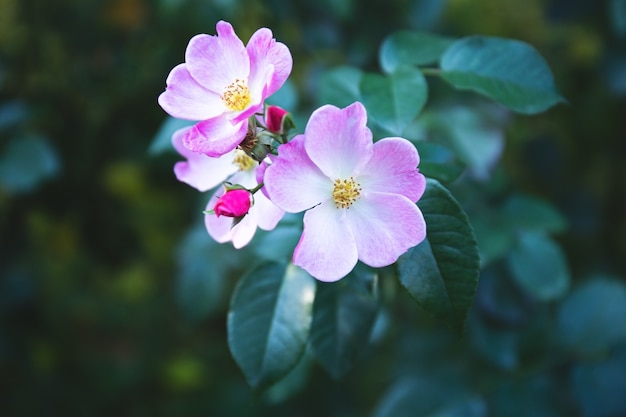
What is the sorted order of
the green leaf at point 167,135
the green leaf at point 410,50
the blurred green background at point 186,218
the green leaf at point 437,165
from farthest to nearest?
Result: the blurred green background at point 186,218
the green leaf at point 167,135
the green leaf at point 410,50
the green leaf at point 437,165

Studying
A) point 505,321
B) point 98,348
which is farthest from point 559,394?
point 98,348

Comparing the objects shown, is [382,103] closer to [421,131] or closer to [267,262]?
[267,262]

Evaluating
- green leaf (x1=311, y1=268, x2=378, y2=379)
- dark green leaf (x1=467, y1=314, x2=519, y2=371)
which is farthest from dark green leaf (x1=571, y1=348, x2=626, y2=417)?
green leaf (x1=311, y1=268, x2=378, y2=379)

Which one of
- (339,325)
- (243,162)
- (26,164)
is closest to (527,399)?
(339,325)

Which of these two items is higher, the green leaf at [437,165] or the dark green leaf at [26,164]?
the green leaf at [437,165]

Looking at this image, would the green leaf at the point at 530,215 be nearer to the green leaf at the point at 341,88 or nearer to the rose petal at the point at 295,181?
the green leaf at the point at 341,88

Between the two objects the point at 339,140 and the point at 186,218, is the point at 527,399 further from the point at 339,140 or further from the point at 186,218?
the point at 186,218

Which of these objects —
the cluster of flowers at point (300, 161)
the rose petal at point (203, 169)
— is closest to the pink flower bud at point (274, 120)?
the cluster of flowers at point (300, 161)
